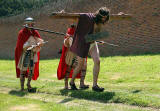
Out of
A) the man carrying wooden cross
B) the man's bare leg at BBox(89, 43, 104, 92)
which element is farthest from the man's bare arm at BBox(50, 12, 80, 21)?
the man's bare leg at BBox(89, 43, 104, 92)

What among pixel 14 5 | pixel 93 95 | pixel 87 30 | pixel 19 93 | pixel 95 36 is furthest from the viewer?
pixel 14 5

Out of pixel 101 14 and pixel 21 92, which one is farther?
pixel 21 92

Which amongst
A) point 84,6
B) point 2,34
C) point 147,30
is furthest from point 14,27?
point 147,30

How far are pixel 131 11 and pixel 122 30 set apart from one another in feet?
4.24

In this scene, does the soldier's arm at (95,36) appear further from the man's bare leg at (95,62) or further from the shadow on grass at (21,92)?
the shadow on grass at (21,92)

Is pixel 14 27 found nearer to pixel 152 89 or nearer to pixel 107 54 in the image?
pixel 107 54

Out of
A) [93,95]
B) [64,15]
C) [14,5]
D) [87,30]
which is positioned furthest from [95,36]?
[14,5]

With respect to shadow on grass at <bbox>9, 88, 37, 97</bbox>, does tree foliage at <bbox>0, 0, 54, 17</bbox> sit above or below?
above

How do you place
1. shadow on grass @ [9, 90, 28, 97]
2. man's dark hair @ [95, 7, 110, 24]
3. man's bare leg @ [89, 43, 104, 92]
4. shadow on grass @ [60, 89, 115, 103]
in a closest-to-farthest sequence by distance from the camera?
shadow on grass @ [60, 89, 115, 103] → man's dark hair @ [95, 7, 110, 24] → man's bare leg @ [89, 43, 104, 92] → shadow on grass @ [9, 90, 28, 97]

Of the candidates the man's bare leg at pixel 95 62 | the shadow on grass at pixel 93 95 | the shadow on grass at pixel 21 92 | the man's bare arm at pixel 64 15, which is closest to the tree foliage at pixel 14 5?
the shadow on grass at pixel 21 92

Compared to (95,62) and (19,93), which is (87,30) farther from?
(19,93)

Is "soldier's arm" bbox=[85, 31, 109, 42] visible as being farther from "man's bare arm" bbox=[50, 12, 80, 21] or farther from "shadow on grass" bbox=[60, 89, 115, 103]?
A: "shadow on grass" bbox=[60, 89, 115, 103]

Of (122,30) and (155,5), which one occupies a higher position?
(155,5)

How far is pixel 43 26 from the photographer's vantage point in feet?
76.4
